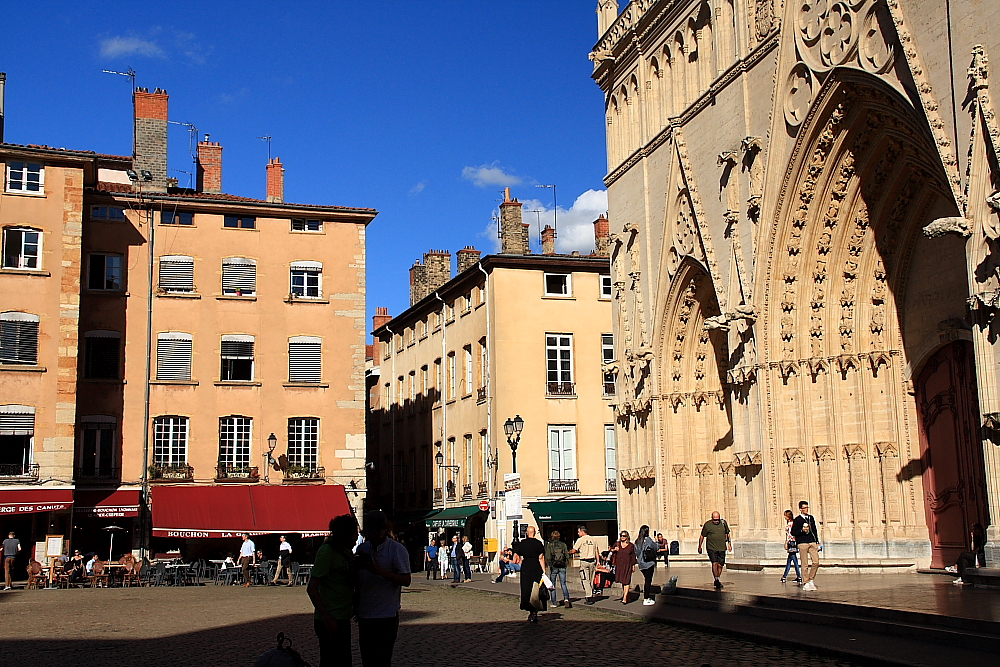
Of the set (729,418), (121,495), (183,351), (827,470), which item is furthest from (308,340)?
(827,470)

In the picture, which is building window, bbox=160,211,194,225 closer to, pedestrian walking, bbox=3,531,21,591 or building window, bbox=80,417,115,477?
building window, bbox=80,417,115,477

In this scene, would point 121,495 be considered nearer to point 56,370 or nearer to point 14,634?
point 56,370

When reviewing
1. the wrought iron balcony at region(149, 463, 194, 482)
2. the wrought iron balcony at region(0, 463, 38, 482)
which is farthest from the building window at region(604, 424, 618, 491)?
the wrought iron balcony at region(0, 463, 38, 482)

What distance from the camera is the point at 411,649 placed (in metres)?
13.1

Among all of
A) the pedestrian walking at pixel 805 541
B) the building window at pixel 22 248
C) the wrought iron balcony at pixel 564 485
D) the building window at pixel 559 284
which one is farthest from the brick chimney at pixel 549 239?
the pedestrian walking at pixel 805 541

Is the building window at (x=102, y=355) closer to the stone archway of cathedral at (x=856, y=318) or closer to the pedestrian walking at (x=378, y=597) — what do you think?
the stone archway of cathedral at (x=856, y=318)

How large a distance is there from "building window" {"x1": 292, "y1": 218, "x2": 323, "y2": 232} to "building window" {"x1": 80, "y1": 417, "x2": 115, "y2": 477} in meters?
8.48

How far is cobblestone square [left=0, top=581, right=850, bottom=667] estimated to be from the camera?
39.2 feet

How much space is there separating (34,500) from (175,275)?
8.37 m

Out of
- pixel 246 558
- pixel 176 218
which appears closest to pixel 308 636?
pixel 246 558

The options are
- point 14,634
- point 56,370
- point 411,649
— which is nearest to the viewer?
point 411,649

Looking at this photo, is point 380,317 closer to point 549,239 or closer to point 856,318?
point 549,239

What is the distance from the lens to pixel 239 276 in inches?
1433

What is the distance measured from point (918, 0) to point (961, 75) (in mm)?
1763
